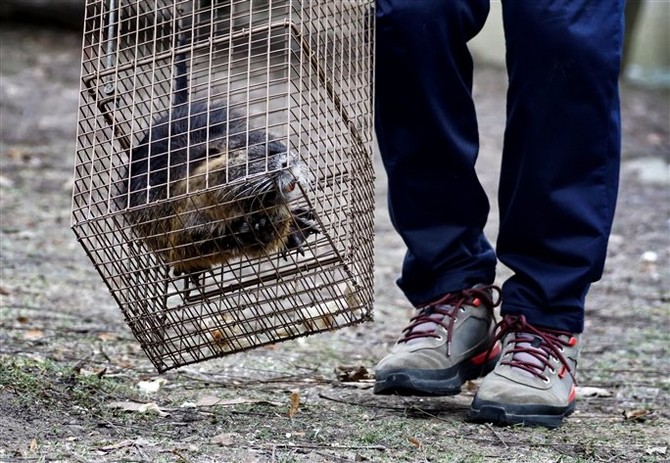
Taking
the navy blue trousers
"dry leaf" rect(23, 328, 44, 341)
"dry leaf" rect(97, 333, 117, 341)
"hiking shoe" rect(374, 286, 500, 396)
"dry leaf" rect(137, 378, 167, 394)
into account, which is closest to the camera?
the navy blue trousers

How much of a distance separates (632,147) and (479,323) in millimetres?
7674

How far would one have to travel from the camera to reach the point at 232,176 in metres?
2.63

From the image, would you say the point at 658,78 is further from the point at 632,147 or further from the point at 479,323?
the point at 479,323

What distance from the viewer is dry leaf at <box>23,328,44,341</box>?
145 inches

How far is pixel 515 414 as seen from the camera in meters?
2.87

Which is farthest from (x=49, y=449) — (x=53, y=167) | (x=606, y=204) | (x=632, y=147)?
(x=632, y=147)

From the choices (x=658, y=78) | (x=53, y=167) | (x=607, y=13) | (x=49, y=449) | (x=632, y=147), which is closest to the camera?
(x=49, y=449)

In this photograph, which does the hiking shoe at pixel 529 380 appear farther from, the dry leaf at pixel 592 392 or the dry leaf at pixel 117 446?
the dry leaf at pixel 117 446

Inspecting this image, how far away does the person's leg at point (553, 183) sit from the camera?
2.79 metres

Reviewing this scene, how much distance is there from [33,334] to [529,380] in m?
1.81

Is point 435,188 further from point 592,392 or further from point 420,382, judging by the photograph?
point 592,392

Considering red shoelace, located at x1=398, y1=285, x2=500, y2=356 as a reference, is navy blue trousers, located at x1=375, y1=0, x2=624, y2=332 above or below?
above

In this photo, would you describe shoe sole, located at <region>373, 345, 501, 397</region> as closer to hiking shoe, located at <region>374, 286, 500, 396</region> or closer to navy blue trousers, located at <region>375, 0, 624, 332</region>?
hiking shoe, located at <region>374, 286, 500, 396</region>

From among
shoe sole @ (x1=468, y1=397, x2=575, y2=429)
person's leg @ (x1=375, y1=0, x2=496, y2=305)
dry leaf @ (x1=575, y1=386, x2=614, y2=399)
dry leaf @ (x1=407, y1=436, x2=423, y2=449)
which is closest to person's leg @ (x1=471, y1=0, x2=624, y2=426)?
shoe sole @ (x1=468, y1=397, x2=575, y2=429)
